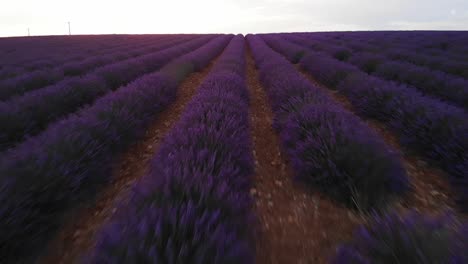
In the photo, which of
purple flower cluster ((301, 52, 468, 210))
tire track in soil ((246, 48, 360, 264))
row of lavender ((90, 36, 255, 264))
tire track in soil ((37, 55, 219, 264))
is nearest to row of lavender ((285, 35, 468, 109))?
purple flower cluster ((301, 52, 468, 210))

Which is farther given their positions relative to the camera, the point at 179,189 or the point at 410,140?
the point at 410,140

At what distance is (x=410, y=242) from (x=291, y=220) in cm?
89

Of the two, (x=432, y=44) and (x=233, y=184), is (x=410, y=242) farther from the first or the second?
(x=432, y=44)

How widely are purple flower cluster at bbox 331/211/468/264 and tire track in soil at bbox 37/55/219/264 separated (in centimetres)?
176

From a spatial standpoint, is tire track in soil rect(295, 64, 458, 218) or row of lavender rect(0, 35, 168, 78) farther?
row of lavender rect(0, 35, 168, 78)

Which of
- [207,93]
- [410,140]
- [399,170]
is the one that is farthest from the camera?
[207,93]

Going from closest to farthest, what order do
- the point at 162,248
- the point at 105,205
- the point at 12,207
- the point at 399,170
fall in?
1. the point at 162,248
2. the point at 12,207
3. the point at 399,170
4. the point at 105,205

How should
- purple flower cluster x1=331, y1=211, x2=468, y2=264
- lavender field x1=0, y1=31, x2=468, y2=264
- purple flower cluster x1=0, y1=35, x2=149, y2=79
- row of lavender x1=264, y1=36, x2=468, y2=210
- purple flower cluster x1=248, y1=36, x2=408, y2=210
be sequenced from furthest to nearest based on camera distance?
purple flower cluster x1=0, y1=35, x2=149, y2=79 → row of lavender x1=264, y1=36, x2=468, y2=210 → purple flower cluster x1=248, y1=36, x2=408, y2=210 → lavender field x1=0, y1=31, x2=468, y2=264 → purple flower cluster x1=331, y1=211, x2=468, y2=264

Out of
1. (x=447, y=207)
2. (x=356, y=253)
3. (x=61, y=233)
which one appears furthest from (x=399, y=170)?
(x=61, y=233)

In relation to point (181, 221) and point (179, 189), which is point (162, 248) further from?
point (179, 189)

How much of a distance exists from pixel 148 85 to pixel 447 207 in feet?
16.1

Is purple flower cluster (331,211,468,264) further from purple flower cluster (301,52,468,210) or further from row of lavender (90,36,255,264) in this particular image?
purple flower cluster (301,52,468,210)

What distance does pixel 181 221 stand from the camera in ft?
3.79

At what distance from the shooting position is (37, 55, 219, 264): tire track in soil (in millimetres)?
1581
